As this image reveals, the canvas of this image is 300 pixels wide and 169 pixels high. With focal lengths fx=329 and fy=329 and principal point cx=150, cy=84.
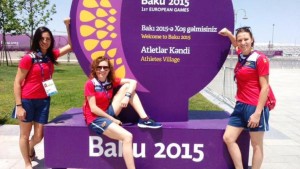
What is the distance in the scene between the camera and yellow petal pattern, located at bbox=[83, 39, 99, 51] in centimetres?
390

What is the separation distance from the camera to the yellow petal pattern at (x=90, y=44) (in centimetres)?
390

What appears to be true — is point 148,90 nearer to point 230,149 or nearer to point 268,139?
point 230,149

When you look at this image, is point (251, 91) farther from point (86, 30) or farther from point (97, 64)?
point (86, 30)

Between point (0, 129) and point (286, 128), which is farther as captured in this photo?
point (286, 128)

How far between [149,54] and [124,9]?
599 millimetres

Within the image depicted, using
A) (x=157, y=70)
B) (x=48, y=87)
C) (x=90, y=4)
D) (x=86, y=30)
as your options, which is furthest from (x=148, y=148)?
(x=90, y=4)

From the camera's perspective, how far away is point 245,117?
10.7 feet

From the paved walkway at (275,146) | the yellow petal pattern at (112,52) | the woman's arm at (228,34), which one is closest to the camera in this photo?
the woman's arm at (228,34)

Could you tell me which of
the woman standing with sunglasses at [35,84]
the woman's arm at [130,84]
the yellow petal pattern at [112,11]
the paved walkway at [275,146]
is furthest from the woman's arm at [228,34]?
the woman standing with sunglasses at [35,84]

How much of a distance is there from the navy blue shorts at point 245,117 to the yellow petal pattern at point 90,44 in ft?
5.85

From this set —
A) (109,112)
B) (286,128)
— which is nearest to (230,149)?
(109,112)

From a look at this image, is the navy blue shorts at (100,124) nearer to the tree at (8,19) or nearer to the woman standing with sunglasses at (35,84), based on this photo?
the woman standing with sunglasses at (35,84)

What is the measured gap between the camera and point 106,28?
3867 mm

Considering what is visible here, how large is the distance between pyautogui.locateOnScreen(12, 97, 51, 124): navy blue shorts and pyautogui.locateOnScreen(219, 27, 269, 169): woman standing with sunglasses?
2112mm
